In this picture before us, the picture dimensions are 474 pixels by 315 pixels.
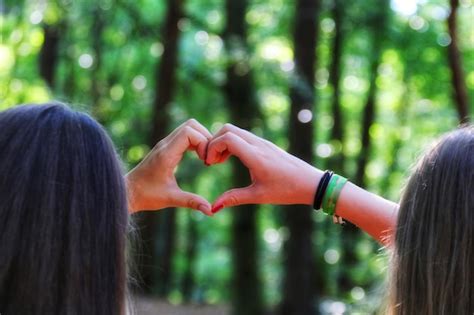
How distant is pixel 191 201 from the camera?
231 cm

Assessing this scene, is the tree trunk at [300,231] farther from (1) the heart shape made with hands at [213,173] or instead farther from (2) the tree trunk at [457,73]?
(2) the tree trunk at [457,73]

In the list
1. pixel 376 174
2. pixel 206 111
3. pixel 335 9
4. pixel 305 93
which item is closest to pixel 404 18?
pixel 335 9

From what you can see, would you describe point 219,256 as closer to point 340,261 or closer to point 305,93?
point 340,261

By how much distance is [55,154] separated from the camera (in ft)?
5.46

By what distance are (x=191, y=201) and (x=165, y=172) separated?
12 cm

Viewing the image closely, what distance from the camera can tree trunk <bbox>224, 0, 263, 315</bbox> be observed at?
32.6 ft

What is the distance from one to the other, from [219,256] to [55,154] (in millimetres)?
23455

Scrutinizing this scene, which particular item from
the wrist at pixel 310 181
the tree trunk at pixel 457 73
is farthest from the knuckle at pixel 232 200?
the tree trunk at pixel 457 73

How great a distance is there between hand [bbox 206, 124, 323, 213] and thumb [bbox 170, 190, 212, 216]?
24 millimetres

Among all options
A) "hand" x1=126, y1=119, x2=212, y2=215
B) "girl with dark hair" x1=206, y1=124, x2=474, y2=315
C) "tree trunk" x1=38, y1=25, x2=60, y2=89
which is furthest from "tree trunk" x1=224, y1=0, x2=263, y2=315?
"girl with dark hair" x1=206, y1=124, x2=474, y2=315

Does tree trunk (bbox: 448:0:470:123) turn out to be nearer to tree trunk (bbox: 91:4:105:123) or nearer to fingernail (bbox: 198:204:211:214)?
fingernail (bbox: 198:204:211:214)

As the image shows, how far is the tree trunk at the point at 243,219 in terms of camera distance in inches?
391

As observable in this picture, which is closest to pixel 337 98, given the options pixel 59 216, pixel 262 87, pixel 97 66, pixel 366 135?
pixel 366 135

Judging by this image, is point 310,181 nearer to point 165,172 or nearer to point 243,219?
point 165,172
